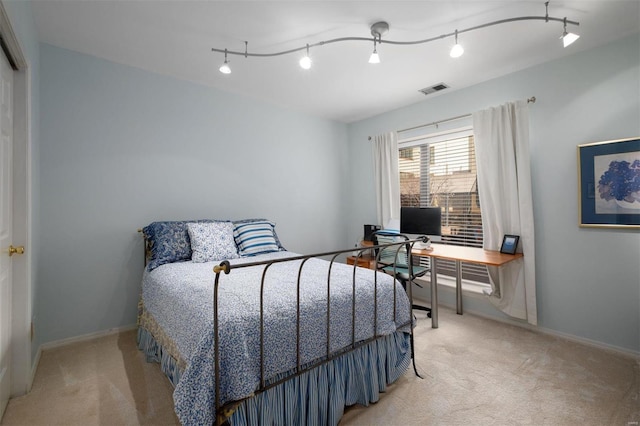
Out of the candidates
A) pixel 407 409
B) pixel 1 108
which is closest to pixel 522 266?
pixel 407 409

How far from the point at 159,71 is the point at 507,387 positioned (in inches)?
154

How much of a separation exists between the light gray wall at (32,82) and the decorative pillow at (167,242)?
731 millimetres

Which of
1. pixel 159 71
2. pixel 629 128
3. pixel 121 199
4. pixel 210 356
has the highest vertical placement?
pixel 159 71

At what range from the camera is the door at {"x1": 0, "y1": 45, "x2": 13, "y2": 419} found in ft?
5.32

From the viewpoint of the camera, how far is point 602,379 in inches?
78.6

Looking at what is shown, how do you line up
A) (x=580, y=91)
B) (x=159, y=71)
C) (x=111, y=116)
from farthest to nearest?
1. (x=159, y=71)
2. (x=111, y=116)
3. (x=580, y=91)

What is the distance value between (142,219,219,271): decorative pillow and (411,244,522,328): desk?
214cm

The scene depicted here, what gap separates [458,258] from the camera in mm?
2645

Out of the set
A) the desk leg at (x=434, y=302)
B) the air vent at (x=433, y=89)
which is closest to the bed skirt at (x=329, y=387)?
the desk leg at (x=434, y=302)

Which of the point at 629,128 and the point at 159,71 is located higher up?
the point at 159,71

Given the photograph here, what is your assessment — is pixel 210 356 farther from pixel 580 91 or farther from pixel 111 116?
pixel 580 91

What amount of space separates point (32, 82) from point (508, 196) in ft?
13.2

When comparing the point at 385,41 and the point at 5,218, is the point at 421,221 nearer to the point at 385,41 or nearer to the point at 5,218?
the point at 385,41

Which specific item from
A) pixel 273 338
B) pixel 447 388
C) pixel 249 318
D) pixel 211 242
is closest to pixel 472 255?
pixel 447 388
